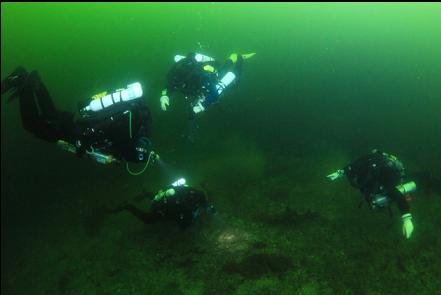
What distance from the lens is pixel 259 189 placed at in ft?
23.2

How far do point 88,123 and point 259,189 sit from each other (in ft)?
12.3

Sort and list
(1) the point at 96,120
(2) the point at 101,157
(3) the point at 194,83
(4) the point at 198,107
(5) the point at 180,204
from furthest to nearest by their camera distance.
A: 1. (4) the point at 198,107
2. (3) the point at 194,83
3. (5) the point at 180,204
4. (2) the point at 101,157
5. (1) the point at 96,120

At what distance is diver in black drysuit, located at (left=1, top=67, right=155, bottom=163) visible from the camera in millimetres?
4938

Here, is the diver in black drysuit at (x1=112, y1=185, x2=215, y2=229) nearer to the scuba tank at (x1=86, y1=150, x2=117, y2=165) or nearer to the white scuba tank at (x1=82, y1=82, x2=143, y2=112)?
the scuba tank at (x1=86, y1=150, x2=117, y2=165)

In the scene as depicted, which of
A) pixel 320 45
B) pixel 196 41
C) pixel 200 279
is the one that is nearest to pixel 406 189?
pixel 200 279

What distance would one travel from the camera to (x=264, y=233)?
19.5 feet

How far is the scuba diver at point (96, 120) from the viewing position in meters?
4.95

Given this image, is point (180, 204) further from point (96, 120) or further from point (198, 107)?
point (96, 120)

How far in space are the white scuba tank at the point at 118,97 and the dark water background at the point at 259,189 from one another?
277cm

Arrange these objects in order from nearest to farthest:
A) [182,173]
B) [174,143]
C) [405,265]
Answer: [405,265]
[182,173]
[174,143]

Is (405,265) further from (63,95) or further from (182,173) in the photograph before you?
(63,95)

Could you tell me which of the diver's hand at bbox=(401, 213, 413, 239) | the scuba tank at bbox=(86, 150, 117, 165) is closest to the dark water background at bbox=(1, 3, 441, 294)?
the diver's hand at bbox=(401, 213, 413, 239)

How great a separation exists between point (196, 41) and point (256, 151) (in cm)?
1452

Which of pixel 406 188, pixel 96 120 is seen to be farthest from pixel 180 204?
pixel 406 188
